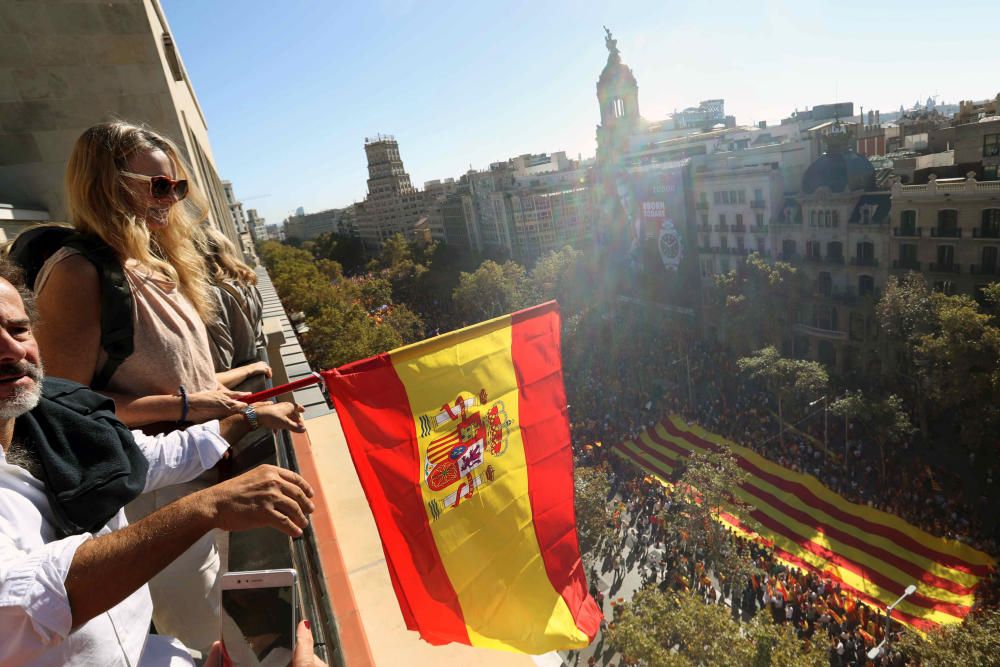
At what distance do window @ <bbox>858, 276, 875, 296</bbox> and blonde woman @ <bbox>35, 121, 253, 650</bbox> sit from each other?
30.6m

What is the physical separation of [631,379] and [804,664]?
19.0 metres

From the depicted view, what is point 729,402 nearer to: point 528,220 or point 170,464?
point 170,464

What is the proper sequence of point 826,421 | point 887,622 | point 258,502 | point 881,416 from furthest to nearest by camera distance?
1. point 826,421
2. point 881,416
3. point 887,622
4. point 258,502

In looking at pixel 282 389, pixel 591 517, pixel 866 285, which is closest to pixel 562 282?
pixel 866 285

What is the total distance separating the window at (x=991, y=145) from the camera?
22953 millimetres

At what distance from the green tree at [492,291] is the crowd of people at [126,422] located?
38.7m

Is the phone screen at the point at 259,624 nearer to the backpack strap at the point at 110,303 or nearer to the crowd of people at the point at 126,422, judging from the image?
the crowd of people at the point at 126,422

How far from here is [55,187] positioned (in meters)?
7.05

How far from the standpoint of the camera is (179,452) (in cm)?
247

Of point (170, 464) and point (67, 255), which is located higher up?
point (67, 255)

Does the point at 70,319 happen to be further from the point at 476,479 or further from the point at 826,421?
the point at 826,421

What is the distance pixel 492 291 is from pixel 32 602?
42.1 meters

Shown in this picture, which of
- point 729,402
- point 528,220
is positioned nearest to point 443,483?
point 729,402

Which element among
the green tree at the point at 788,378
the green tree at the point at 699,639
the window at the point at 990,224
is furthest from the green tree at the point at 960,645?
the window at the point at 990,224
